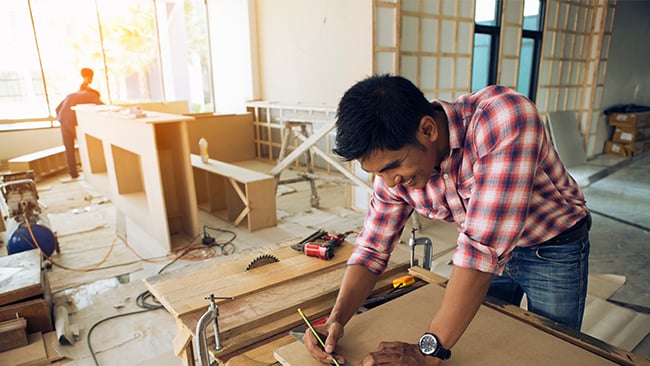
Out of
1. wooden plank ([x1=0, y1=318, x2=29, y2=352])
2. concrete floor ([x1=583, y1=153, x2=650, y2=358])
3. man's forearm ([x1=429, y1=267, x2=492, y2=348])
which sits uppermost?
man's forearm ([x1=429, y1=267, x2=492, y2=348])

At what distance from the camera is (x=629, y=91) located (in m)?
7.64

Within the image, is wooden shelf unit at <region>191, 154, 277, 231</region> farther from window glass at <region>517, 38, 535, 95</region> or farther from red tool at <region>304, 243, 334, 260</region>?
window glass at <region>517, 38, 535, 95</region>

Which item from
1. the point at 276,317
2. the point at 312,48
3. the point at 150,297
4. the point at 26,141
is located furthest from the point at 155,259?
the point at 26,141

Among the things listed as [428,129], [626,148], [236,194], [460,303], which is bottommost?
[626,148]

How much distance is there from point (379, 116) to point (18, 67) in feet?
32.1

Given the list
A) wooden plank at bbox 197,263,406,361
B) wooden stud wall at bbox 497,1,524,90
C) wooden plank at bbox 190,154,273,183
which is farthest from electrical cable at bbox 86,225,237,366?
wooden stud wall at bbox 497,1,524,90

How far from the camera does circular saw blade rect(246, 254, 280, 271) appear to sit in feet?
4.70

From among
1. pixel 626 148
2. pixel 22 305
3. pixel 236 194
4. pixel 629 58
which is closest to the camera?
pixel 22 305

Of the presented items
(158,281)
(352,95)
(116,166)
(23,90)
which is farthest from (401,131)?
(23,90)

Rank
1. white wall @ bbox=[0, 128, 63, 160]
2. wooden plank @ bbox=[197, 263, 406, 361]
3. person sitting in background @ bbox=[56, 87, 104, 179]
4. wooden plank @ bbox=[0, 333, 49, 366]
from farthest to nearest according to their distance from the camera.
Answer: white wall @ bbox=[0, 128, 63, 160]
person sitting in background @ bbox=[56, 87, 104, 179]
wooden plank @ bbox=[0, 333, 49, 366]
wooden plank @ bbox=[197, 263, 406, 361]

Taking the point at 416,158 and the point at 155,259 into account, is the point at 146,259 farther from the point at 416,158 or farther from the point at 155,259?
the point at 416,158

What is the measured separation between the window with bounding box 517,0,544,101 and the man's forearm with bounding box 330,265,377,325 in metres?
6.08

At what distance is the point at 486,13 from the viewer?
5520 mm

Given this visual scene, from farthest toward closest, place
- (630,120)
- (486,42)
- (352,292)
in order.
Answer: (630,120) → (486,42) → (352,292)
